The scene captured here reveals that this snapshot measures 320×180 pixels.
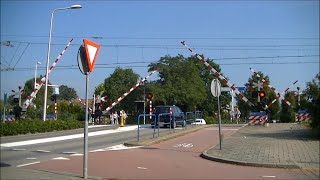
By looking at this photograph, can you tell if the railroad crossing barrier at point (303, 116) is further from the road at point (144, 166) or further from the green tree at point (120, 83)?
the green tree at point (120, 83)

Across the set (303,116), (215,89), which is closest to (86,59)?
(215,89)

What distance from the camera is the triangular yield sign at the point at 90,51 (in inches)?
361

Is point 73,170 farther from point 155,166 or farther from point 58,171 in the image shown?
point 155,166

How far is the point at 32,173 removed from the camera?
30.5ft

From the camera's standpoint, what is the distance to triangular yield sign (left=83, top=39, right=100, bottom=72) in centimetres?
916

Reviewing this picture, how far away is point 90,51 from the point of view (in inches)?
365

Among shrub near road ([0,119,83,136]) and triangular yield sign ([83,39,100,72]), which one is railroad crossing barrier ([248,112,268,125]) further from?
triangular yield sign ([83,39,100,72])

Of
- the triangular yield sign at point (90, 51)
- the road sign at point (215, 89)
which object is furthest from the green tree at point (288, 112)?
the triangular yield sign at point (90, 51)

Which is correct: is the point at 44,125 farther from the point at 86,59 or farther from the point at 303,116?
the point at 303,116

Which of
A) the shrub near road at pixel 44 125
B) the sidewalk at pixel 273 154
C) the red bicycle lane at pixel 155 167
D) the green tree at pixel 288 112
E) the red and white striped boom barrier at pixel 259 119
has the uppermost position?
the green tree at pixel 288 112

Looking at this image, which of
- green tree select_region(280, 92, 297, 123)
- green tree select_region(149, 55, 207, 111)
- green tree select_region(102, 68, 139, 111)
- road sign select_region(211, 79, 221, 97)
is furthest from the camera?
green tree select_region(102, 68, 139, 111)

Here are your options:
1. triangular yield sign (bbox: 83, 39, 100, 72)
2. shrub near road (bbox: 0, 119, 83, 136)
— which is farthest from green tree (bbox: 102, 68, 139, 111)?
triangular yield sign (bbox: 83, 39, 100, 72)

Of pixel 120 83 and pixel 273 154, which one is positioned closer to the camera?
pixel 273 154

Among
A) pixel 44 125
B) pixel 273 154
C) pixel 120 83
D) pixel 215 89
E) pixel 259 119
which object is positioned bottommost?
pixel 273 154
